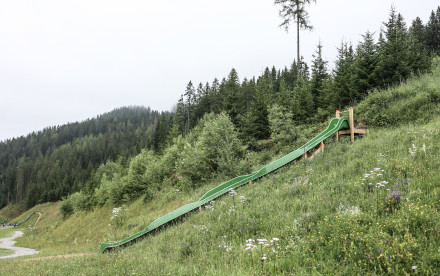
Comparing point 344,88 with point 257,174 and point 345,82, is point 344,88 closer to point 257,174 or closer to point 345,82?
point 345,82

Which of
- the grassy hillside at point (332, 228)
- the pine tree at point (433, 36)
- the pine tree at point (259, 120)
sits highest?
the pine tree at point (433, 36)

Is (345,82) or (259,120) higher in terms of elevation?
(345,82)

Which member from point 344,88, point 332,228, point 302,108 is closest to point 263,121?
point 302,108

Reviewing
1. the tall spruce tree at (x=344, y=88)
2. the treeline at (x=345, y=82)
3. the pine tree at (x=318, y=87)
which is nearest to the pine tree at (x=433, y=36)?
the treeline at (x=345, y=82)

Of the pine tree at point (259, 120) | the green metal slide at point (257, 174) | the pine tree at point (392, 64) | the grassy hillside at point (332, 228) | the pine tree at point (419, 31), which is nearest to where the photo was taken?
the grassy hillside at point (332, 228)

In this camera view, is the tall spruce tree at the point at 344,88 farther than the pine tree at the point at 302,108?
No

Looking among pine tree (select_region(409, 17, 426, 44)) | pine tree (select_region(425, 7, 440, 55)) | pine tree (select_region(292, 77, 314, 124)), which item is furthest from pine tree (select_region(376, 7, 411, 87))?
pine tree (select_region(425, 7, 440, 55))

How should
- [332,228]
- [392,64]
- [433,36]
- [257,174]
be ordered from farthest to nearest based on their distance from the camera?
[433,36], [392,64], [257,174], [332,228]

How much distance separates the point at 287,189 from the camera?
8.18 metres

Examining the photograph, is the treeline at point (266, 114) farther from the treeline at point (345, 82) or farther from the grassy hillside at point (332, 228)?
the grassy hillside at point (332, 228)

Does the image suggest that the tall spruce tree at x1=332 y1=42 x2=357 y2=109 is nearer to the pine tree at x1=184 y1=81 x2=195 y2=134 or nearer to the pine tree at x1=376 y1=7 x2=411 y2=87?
the pine tree at x1=376 y1=7 x2=411 y2=87

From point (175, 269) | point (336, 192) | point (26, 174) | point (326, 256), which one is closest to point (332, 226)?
point (326, 256)

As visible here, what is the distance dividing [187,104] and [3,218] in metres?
103

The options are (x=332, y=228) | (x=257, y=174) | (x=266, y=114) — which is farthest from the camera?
(x=266, y=114)
